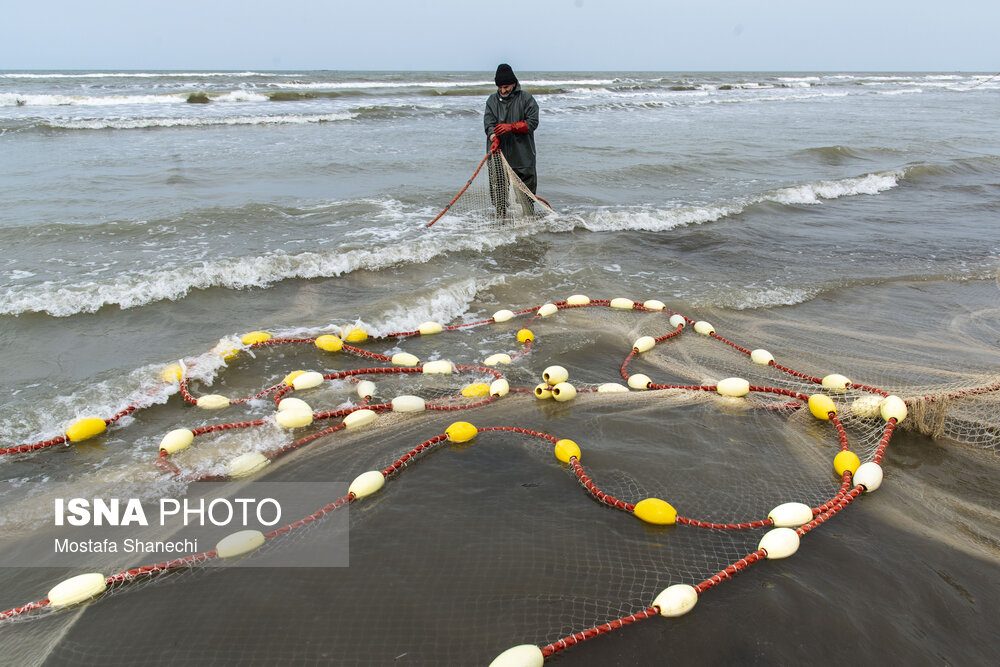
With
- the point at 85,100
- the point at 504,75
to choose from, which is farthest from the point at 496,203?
the point at 85,100

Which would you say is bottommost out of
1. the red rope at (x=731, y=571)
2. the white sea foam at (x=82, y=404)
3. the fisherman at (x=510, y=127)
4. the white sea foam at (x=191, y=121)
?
the red rope at (x=731, y=571)

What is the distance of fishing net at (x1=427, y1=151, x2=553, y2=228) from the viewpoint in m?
7.96

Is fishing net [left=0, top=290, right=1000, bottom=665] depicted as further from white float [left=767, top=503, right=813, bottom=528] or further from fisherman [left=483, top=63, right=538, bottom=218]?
fisherman [left=483, top=63, right=538, bottom=218]

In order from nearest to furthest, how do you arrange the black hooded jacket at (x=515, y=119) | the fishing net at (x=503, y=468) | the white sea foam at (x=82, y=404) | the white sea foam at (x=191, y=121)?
the fishing net at (x=503, y=468) → the white sea foam at (x=82, y=404) → the black hooded jacket at (x=515, y=119) → the white sea foam at (x=191, y=121)

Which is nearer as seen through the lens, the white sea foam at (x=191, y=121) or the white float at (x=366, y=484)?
the white float at (x=366, y=484)

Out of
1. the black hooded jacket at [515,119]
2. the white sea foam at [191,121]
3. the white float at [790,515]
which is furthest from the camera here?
the white sea foam at [191,121]

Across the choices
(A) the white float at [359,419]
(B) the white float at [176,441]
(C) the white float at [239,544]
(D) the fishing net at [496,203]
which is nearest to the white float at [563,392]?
(A) the white float at [359,419]

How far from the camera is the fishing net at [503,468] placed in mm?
2193

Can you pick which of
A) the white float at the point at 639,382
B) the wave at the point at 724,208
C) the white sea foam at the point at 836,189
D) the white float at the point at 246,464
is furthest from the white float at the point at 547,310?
the white sea foam at the point at 836,189

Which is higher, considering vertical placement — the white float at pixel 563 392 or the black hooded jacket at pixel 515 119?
the black hooded jacket at pixel 515 119

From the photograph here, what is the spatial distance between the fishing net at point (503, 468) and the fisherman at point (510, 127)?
3351 millimetres

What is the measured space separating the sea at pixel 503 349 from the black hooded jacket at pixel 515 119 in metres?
1.02

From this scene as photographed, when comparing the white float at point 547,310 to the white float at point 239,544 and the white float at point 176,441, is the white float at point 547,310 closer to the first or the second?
the white float at point 176,441

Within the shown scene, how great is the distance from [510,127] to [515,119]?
10.4 inches
